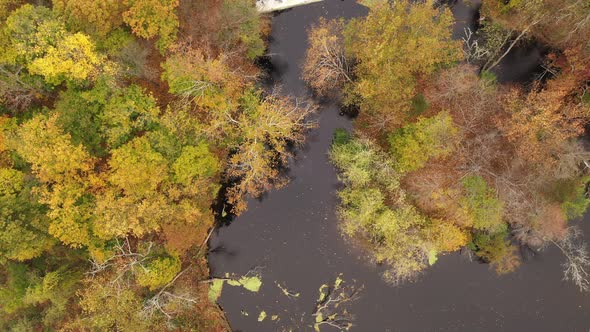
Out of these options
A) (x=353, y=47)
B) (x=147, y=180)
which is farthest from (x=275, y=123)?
(x=147, y=180)

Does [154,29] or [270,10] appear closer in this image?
[154,29]

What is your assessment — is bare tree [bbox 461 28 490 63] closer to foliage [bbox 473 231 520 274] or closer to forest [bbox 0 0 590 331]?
forest [bbox 0 0 590 331]

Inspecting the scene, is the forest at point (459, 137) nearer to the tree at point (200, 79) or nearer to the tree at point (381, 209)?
the tree at point (381, 209)

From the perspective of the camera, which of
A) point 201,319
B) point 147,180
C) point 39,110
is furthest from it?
point 201,319

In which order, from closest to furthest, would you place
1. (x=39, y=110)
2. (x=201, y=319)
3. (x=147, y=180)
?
1. (x=147, y=180)
2. (x=39, y=110)
3. (x=201, y=319)

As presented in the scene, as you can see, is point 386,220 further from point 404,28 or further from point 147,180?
point 147,180

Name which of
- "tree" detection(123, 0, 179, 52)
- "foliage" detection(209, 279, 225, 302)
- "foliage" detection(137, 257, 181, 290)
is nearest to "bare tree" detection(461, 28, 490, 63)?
"tree" detection(123, 0, 179, 52)

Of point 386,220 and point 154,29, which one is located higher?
point 154,29

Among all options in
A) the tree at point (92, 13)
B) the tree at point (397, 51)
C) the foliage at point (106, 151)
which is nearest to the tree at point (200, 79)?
the foliage at point (106, 151)
